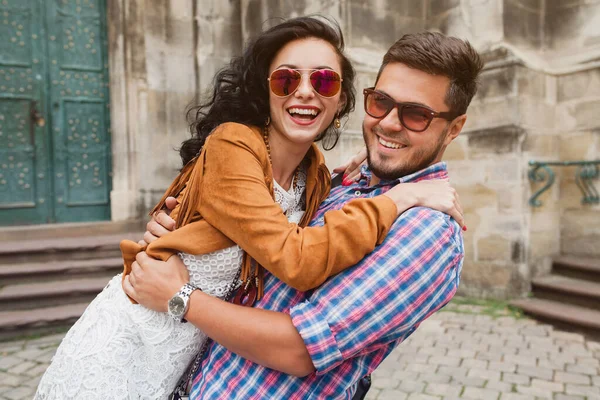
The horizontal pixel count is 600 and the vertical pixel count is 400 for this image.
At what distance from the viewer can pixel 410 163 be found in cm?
147

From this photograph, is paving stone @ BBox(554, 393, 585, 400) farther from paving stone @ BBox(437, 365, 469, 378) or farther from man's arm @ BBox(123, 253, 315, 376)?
man's arm @ BBox(123, 253, 315, 376)

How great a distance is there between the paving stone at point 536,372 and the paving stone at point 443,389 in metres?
0.63

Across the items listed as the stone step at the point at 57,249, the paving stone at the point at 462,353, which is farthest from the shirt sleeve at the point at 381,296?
the stone step at the point at 57,249

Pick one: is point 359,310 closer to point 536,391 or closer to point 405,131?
point 405,131

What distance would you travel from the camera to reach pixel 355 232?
1.12 m

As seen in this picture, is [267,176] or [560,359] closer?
[267,176]

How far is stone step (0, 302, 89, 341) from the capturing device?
14.1ft

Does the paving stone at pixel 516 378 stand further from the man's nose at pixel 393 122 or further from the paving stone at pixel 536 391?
the man's nose at pixel 393 122

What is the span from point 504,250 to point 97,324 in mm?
4752

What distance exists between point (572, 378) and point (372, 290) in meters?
3.23

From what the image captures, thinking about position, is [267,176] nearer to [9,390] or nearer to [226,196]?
[226,196]

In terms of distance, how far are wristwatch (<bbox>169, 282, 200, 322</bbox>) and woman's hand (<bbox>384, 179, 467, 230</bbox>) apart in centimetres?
63

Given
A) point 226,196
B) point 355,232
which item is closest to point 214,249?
point 226,196

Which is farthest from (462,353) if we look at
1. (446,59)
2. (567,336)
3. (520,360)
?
(446,59)
